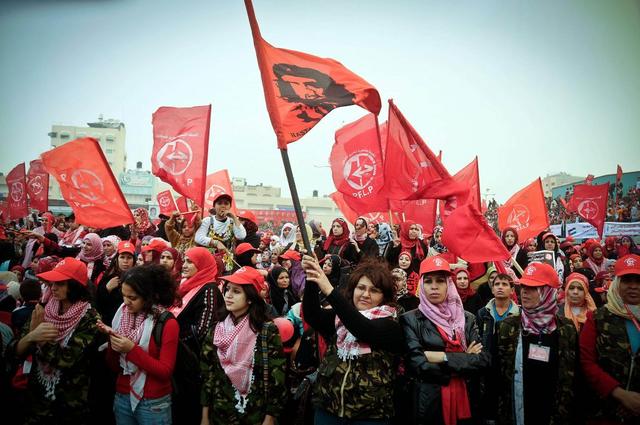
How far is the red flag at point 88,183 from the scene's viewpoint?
20.4ft

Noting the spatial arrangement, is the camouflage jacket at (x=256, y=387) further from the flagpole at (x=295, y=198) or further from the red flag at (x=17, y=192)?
the red flag at (x=17, y=192)

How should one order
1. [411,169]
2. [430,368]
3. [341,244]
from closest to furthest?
[430,368] < [411,169] < [341,244]

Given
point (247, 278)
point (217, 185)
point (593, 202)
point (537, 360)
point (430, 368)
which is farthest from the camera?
point (593, 202)

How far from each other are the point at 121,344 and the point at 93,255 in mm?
3097

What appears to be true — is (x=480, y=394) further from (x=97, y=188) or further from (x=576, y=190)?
(x=576, y=190)

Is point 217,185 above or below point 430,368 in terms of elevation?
above

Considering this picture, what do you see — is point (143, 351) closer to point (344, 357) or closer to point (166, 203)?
point (344, 357)

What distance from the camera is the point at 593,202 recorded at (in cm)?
1202

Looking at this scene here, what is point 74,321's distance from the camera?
3.28 metres

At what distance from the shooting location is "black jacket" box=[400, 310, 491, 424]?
2.90 metres

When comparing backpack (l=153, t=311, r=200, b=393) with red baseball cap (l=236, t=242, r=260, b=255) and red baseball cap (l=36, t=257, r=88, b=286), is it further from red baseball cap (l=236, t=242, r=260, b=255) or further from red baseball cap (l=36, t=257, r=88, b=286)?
red baseball cap (l=236, t=242, r=260, b=255)

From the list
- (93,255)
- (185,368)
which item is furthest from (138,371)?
(93,255)

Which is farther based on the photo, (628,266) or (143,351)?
(628,266)

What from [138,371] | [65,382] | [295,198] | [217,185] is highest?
[217,185]
